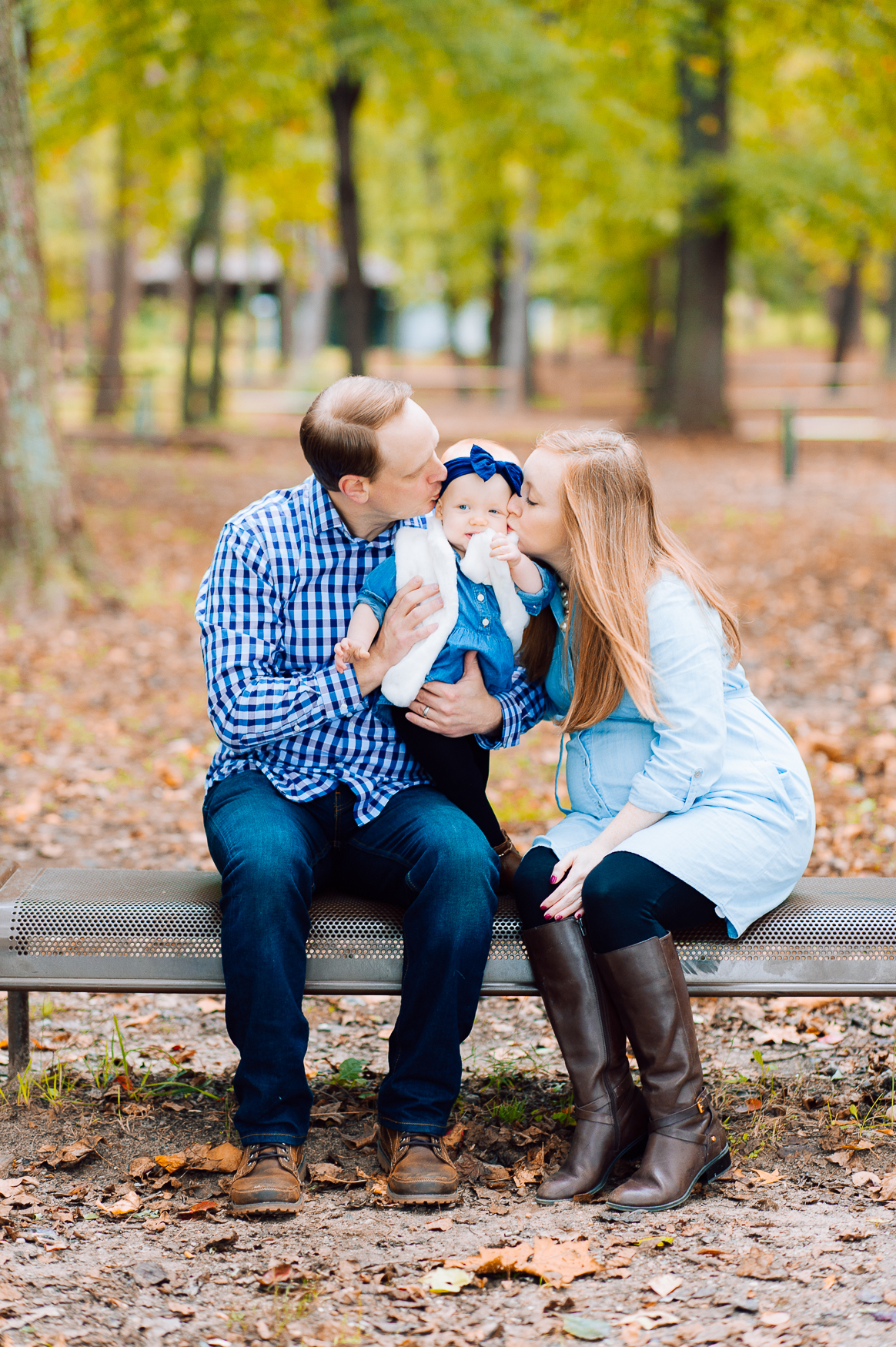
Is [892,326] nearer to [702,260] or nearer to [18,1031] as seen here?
[702,260]

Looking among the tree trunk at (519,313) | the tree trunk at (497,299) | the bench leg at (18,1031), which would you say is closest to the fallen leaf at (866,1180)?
the bench leg at (18,1031)

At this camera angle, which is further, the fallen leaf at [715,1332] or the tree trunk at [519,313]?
the tree trunk at [519,313]

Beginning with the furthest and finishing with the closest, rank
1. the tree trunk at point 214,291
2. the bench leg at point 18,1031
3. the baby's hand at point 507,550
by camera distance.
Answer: the tree trunk at point 214,291, the bench leg at point 18,1031, the baby's hand at point 507,550

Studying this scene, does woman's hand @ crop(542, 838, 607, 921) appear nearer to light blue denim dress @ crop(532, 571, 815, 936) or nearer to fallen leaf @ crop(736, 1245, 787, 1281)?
light blue denim dress @ crop(532, 571, 815, 936)

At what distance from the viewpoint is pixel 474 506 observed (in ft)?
9.99

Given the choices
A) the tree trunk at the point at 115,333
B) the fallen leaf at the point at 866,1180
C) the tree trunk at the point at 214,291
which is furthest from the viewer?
the tree trunk at the point at 115,333

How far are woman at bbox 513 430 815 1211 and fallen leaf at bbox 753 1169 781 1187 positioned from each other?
0.09m

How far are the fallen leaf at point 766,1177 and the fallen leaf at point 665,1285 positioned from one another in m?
0.46

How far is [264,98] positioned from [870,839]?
1293cm

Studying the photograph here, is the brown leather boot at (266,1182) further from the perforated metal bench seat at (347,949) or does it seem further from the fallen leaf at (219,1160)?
the perforated metal bench seat at (347,949)

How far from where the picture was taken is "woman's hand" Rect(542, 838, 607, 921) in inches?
111

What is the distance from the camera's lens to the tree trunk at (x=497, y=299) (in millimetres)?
33719

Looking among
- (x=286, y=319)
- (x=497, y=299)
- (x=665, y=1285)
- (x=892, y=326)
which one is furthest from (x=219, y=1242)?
(x=286, y=319)

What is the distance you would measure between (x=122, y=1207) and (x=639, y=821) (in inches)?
53.2
